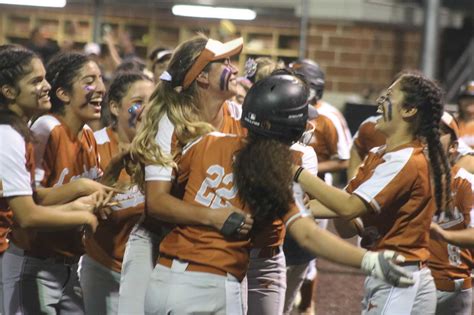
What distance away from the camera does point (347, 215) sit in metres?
A: 4.86

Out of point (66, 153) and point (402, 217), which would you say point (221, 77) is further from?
point (402, 217)

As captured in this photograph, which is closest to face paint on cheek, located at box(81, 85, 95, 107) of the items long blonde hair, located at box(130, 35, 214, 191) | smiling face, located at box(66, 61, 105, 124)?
smiling face, located at box(66, 61, 105, 124)

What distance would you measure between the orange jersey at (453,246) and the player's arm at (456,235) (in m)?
0.23

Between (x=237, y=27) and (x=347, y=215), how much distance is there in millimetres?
10732

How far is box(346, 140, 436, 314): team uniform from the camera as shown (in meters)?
4.88

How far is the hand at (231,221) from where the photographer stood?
430 cm

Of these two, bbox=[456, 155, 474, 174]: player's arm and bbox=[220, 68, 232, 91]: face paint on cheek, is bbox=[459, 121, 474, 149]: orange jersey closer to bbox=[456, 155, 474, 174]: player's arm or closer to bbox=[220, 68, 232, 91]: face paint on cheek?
bbox=[456, 155, 474, 174]: player's arm

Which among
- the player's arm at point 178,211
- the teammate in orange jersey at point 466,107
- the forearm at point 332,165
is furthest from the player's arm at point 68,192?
the teammate in orange jersey at point 466,107

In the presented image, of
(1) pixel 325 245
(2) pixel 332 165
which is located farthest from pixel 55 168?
(2) pixel 332 165

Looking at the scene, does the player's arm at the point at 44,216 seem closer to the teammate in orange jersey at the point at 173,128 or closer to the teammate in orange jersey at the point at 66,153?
the teammate in orange jersey at the point at 173,128

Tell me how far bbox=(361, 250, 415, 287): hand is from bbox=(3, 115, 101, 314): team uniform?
70.5 inches

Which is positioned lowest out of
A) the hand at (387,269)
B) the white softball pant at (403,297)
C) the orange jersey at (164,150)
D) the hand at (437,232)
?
the white softball pant at (403,297)

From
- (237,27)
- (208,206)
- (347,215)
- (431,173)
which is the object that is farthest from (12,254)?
(237,27)

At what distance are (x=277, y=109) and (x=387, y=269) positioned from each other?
0.81m
